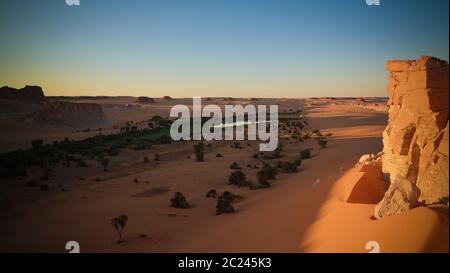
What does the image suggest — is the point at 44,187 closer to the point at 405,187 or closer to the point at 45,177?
the point at 45,177

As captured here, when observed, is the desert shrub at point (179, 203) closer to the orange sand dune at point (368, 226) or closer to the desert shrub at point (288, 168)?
the orange sand dune at point (368, 226)

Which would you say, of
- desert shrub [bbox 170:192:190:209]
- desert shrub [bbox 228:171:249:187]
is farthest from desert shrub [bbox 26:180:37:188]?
desert shrub [bbox 228:171:249:187]

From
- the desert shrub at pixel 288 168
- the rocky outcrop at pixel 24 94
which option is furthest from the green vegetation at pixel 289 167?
the rocky outcrop at pixel 24 94

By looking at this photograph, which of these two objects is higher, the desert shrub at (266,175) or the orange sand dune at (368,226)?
the orange sand dune at (368,226)

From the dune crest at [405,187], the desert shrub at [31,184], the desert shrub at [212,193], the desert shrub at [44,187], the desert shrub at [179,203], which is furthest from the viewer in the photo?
the desert shrub at [31,184]

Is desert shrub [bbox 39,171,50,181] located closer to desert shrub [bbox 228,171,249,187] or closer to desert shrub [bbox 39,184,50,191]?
desert shrub [bbox 39,184,50,191]

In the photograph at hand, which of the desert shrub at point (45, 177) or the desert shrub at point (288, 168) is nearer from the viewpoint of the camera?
the desert shrub at point (45, 177)

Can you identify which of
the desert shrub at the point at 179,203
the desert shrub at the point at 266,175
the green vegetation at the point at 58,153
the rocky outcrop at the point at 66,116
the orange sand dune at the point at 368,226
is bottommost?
the desert shrub at the point at 179,203
